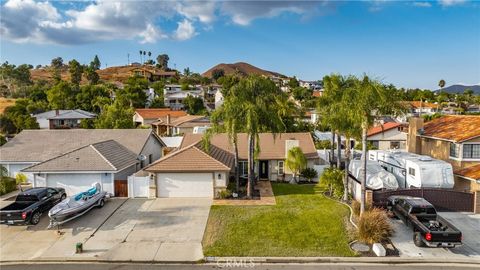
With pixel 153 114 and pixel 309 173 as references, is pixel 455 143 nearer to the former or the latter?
pixel 309 173

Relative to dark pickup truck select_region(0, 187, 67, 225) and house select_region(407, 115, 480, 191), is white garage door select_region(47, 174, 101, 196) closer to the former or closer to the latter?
dark pickup truck select_region(0, 187, 67, 225)

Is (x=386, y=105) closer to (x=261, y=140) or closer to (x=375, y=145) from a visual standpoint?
(x=261, y=140)

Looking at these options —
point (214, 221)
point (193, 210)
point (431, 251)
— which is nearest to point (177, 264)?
point (214, 221)

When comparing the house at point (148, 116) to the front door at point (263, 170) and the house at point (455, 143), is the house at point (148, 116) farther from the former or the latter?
the house at point (455, 143)

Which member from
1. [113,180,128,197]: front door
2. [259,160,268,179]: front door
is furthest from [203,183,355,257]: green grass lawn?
[113,180,128,197]: front door

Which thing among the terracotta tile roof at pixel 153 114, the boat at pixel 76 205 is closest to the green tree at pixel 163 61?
the terracotta tile roof at pixel 153 114

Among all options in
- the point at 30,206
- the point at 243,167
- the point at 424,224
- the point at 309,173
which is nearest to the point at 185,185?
the point at 243,167
